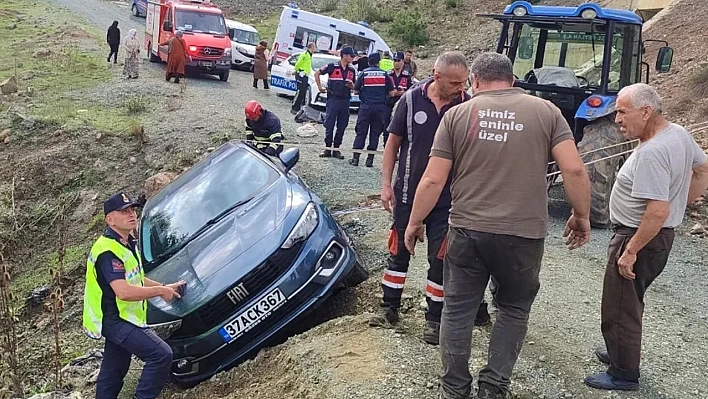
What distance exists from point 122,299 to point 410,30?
24.5 m

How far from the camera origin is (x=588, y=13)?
7414 millimetres

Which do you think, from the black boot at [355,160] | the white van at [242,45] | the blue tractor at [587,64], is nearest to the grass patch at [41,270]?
the black boot at [355,160]

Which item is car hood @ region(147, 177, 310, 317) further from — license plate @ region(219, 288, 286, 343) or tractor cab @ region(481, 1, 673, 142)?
tractor cab @ region(481, 1, 673, 142)

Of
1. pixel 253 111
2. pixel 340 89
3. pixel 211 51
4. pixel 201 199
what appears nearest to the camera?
pixel 201 199

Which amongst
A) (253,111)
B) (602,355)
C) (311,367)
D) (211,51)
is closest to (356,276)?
(311,367)

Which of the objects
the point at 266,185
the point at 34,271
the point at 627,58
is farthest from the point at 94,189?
the point at 627,58

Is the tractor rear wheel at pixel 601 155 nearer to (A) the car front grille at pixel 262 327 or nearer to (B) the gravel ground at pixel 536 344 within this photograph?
(B) the gravel ground at pixel 536 344

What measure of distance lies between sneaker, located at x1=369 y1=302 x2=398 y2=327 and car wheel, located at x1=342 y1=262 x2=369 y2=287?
0.59 meters

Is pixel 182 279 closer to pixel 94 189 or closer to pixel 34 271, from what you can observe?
pixel 34 271

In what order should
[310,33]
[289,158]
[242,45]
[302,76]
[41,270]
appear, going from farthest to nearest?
[242,45]
[310,33]
[302,76]
[41,270]
[289,158]

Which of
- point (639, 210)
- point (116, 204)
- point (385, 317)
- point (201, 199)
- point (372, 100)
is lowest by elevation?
point (385, 317)

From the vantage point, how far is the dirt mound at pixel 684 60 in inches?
475

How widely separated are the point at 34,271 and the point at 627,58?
7.57 m

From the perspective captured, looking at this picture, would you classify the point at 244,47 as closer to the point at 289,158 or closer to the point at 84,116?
the point at 84,116
